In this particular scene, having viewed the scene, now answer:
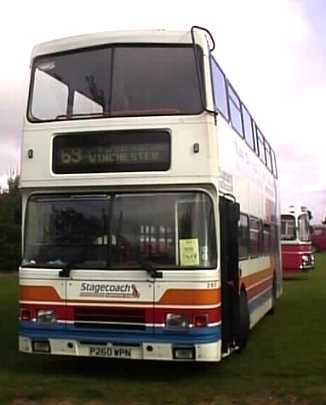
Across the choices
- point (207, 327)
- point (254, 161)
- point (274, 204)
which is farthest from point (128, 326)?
point (274, 204)

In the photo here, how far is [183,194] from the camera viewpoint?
10.3m

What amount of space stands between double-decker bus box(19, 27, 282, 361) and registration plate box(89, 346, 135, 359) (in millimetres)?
13

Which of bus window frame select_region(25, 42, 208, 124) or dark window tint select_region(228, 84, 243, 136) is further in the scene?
dark window tint select_region(228, 84, 243, 136)

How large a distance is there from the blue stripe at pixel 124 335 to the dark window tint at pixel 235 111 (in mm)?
4154

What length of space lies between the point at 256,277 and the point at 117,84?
5.92 meters

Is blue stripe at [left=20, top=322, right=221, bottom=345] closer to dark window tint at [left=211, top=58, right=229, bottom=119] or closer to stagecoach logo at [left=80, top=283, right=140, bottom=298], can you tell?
stagecoach logo at [left=80, top=283, right=140, bottom=298]

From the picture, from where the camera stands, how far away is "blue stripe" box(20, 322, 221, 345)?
9930 millimetres

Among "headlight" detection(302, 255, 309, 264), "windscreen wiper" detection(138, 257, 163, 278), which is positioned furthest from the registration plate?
"headlight" detection(302, 255, 309, 264)

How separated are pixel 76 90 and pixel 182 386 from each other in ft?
14.0

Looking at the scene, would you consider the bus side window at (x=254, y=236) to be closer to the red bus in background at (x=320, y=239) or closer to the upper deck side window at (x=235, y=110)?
the upper deck side window at (x=235, y=110)

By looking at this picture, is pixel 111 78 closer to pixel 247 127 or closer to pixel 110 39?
pixel 110 39

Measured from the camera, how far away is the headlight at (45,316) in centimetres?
1045

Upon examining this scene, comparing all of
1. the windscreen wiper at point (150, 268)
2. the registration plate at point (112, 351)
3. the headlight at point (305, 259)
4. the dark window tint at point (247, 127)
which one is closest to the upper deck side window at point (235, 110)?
the dark window tint at point (247, 127)

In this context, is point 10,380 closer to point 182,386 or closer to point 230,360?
point 182,386
